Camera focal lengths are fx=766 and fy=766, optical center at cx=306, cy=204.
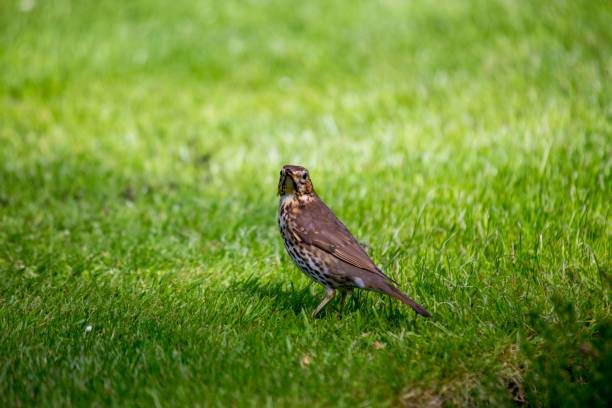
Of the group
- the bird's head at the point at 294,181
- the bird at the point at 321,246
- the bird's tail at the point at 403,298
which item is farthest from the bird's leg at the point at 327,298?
the bird's head at the point at 294,181

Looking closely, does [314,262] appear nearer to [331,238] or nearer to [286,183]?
[331,238]

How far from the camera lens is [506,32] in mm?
10414

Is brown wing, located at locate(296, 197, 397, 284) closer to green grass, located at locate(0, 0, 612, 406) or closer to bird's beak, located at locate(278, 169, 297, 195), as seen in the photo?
bird's beak, located at locate(278, 169, 297, 195)

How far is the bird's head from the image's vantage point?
4.88m

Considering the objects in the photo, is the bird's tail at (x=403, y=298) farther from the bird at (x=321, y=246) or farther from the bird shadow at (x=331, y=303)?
the bird shadow at (x=331, y=303)

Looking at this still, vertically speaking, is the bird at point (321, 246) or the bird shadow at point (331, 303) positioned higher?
the bird at point (321, 246)

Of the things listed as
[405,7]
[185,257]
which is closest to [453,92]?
[405,7]

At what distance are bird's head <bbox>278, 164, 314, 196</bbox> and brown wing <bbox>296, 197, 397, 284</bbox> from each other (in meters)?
0.12

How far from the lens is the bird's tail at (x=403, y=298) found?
13.6 feet

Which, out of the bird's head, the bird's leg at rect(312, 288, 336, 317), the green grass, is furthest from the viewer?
the bird's head

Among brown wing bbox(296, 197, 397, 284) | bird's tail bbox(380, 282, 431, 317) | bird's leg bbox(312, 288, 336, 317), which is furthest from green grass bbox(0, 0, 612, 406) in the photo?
brown wing bbox(296, 197, 397, 284)

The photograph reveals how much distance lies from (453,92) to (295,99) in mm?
1964

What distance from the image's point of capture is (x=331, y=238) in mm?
4711

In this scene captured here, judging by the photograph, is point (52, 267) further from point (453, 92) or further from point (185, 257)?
point (453, 92)
